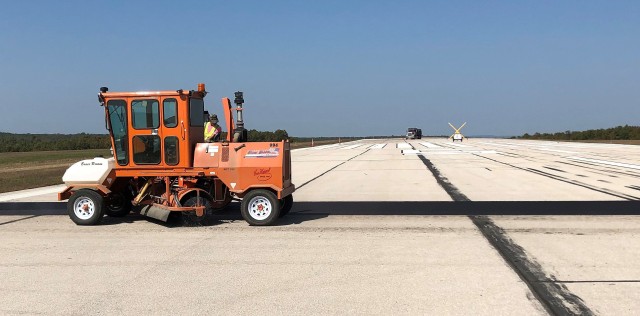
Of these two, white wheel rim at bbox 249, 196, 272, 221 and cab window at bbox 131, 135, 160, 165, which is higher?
cab window at bbox 131, 135, 160, 165

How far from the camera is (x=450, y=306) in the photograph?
14.4ft

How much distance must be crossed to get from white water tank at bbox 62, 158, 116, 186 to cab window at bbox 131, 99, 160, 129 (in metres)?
0.98

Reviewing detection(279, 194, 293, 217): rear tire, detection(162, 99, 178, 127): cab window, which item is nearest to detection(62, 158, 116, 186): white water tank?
detection(162, 99, 178, 127): cab window

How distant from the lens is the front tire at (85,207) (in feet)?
27.8

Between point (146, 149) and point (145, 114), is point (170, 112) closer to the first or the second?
point (145, 114)

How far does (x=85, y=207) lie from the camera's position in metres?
8.55

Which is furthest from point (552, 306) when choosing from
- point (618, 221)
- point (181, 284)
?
point (618, 221)

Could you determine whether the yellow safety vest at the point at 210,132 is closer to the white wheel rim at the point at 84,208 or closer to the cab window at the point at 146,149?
the cab window at the point at 146,149

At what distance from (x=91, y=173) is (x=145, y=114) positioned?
4.99 feet

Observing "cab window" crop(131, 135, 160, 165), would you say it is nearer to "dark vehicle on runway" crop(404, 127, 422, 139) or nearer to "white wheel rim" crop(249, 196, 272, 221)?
"white wheel rim" crop(249, 196, 272, 221)

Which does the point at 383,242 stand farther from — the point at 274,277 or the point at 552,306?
the point at 552,306

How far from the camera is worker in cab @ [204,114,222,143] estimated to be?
862 centimetres

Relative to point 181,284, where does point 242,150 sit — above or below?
above

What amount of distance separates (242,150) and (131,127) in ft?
6.19
